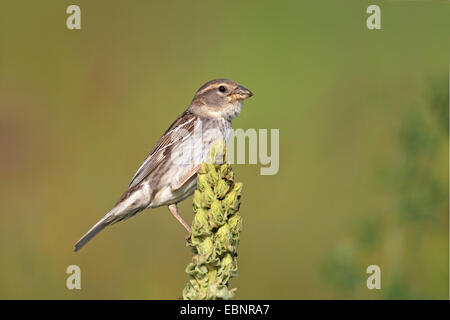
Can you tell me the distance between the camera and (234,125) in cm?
891

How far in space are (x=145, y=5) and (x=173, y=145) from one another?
16.3 feet

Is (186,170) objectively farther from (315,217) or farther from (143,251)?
(315,217)

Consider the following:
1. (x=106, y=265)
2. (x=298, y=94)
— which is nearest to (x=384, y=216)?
(x=106, y=265)

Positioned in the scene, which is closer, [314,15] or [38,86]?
[38,86]

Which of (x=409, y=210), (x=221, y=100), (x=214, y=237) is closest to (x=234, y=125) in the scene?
(x=221, y=100)

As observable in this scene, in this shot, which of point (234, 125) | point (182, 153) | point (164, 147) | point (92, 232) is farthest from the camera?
point (234, 125)

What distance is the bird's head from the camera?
19.7 ft

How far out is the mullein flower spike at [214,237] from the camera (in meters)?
3.18

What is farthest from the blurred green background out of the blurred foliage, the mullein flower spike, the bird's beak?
the mullein flower spike

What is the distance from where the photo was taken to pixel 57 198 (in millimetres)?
8469

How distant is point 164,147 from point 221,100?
2.15 ft

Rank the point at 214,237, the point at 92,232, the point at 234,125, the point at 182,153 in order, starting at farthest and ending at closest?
the point at 234,125
the point at 182,153
the point at 92,232
the point at 214,237

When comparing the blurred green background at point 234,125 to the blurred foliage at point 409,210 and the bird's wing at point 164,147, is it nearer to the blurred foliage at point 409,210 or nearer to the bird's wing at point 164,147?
the blurred foliage at point 409,210

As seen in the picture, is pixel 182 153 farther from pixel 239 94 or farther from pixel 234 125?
pixel 234 125
